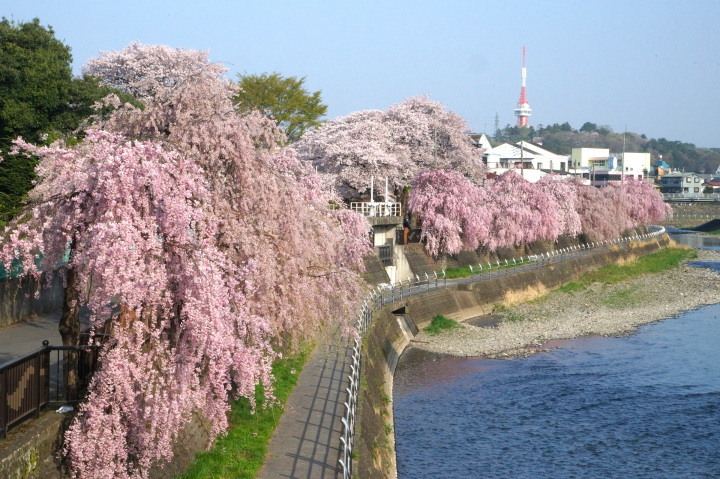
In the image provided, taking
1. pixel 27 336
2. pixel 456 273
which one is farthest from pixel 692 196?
pixel 27 336

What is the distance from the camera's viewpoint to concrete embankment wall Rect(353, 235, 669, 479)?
756 inches

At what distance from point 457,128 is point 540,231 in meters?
11.8

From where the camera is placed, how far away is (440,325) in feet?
133

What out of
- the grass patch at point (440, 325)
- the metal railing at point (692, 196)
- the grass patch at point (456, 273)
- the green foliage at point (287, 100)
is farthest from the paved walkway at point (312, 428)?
the metal railing at point (692, 196)

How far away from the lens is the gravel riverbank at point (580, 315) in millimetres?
38250

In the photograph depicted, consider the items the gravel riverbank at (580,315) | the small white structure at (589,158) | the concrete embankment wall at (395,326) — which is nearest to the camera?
the concrete embankment wall at (395,326)

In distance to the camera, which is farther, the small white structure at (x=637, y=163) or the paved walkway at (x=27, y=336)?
the small white structure at (x=637, y=163)

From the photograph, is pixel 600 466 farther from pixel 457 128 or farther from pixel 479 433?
pixel 457 128

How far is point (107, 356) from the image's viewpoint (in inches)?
482

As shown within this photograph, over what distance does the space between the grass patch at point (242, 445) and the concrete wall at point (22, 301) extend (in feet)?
24.6

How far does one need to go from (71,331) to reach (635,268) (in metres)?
63.5

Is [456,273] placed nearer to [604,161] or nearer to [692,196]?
[604,161]

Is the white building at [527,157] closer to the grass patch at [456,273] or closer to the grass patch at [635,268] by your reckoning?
the grass patch at [635,268]

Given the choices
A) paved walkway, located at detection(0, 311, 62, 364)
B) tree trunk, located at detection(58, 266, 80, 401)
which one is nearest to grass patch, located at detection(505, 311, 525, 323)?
paved walkway, located at detection(0, 311, 62, 364)
